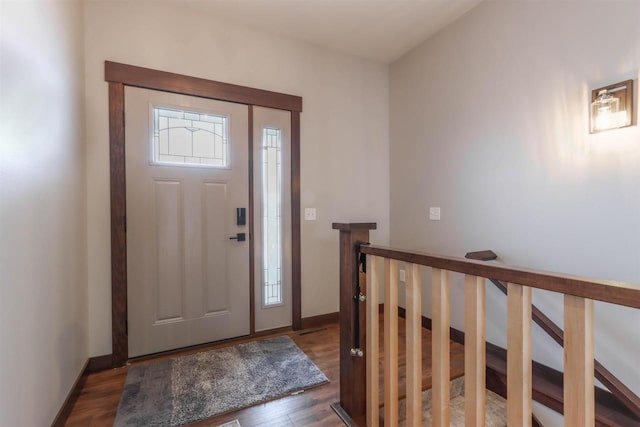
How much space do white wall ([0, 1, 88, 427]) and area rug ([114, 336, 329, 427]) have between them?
0.38 meters

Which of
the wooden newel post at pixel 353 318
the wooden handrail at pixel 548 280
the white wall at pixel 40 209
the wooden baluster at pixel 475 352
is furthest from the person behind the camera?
the wooden newel post at pixel 353 318

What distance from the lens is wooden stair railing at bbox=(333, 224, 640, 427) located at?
762mm

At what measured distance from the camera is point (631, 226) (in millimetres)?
1561

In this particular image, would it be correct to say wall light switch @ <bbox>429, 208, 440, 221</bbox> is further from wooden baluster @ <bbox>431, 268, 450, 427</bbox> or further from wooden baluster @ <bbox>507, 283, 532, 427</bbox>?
wooden baluster @ <bbox>507, 283, 532, 427</bbox>

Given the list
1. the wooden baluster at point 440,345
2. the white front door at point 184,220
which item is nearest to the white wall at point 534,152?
the wooden baluster at point 440,345

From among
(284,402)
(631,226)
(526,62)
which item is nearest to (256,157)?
(284,402)

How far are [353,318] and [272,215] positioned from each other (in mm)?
1405

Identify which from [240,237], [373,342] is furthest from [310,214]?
[373,342]

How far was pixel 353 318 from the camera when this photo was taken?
1571mm

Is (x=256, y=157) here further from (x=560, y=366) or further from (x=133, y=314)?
(x=560, y=366)

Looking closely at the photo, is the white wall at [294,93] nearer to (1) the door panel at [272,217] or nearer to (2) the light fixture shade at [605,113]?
(1) the door panel at [272,217]

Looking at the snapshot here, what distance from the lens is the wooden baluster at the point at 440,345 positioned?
1116 millimetres

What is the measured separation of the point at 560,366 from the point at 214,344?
2526 mm

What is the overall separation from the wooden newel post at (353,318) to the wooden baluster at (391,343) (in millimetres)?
157
